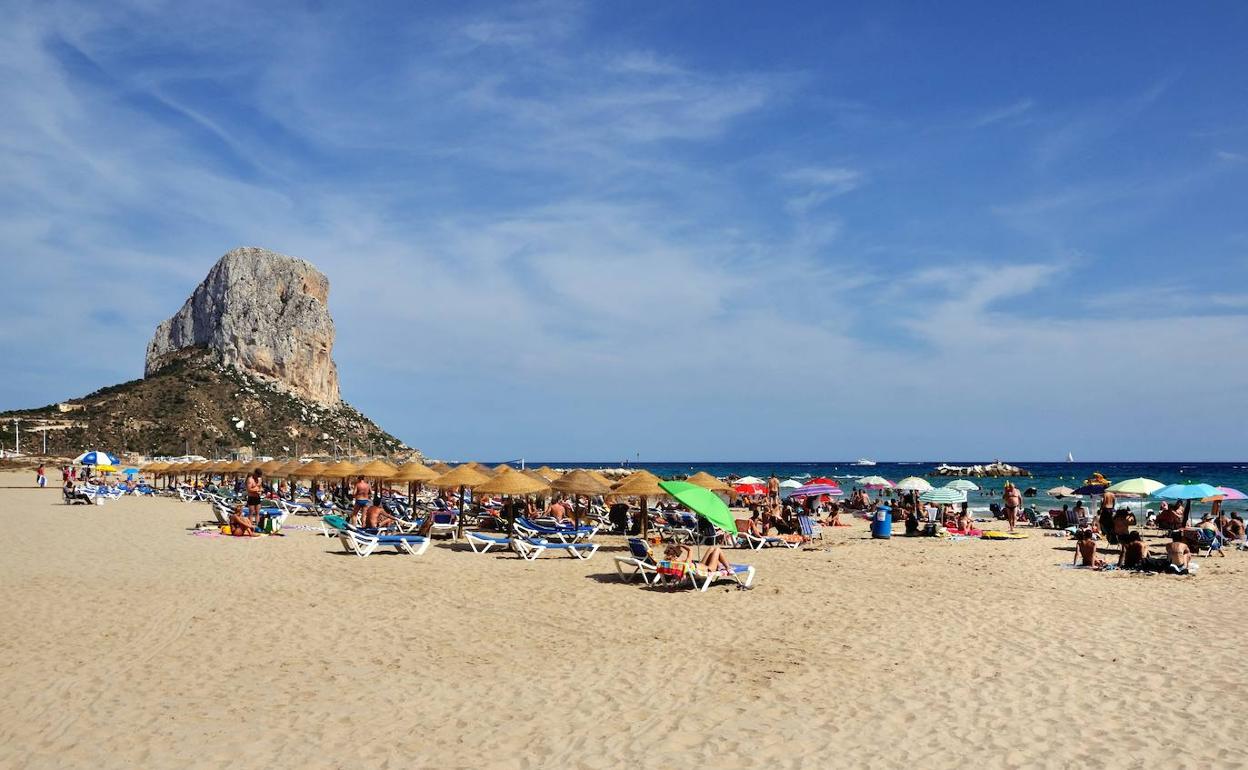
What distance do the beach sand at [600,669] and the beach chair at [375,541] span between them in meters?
1.60

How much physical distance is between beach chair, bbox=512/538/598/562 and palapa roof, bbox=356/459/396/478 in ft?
26.5

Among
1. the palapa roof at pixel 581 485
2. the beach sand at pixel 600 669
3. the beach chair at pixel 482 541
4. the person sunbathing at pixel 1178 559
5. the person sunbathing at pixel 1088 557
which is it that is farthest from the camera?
the palapa roof at pixel 581 485

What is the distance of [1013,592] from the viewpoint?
11.6 meters

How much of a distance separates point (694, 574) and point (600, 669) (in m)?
4.33

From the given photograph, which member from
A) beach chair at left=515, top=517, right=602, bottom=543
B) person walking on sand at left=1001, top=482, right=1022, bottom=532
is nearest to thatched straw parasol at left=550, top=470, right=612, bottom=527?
beach chair at left=515, top=517, right=602, bottom=543

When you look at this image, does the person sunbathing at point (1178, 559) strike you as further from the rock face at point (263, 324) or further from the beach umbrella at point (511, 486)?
the rock face at point (263, 324)

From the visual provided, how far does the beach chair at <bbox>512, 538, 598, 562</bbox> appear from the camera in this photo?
48.5ft

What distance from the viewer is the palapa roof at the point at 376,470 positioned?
22.3 m

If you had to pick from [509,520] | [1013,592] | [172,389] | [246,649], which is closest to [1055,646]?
[1013,592]

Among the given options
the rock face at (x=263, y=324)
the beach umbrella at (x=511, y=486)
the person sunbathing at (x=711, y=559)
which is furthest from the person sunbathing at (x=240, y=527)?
the rock face at (x=263, y=324)

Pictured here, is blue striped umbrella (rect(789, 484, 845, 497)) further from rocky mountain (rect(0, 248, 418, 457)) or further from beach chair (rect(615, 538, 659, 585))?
rocky mountain (rect(0, 248, 418, 457))

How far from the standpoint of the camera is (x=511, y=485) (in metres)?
17.0

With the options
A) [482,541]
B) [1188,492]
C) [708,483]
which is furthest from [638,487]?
[1188,492]

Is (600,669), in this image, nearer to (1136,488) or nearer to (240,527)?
(240,527)
